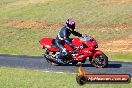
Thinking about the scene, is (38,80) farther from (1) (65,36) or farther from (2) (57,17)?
(2) (57,17)

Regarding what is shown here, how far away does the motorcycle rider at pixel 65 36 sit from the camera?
21.7 meters

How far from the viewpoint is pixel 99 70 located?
68.8 ft

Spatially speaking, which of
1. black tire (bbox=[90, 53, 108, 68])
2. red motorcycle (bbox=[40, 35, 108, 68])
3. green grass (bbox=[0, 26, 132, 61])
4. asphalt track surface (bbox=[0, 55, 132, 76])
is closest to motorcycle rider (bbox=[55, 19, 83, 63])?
red motorcycle (bbox=[40, 35, 108, 68])

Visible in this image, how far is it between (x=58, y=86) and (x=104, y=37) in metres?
26.9

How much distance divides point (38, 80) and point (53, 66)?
605 centimetres

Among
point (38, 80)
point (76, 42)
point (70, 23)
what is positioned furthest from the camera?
point (76, 42)

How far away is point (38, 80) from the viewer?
16.6 metres

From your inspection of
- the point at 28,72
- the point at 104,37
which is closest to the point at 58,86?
the point at 28,72

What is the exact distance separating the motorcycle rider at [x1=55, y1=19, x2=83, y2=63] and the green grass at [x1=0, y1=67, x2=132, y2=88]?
11.2 feet

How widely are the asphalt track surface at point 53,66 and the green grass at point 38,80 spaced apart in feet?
7.96

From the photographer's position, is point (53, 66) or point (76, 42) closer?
point (76, 42)

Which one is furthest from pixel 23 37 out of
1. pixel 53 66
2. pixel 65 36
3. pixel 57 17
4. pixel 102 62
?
pixel 102 62

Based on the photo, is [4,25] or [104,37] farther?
[4,25]

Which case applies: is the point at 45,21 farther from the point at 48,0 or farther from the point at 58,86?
the point at 58,86
